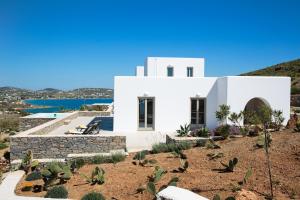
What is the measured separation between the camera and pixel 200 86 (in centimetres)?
1759

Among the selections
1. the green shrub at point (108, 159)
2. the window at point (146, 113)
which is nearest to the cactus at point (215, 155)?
the green shrub at point (108, 159)

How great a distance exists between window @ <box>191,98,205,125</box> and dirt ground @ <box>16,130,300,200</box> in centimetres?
671

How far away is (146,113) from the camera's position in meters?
17.2

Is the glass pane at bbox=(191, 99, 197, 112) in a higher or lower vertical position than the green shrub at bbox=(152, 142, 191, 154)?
higher

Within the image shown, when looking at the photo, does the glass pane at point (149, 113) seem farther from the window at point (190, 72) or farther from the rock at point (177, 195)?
the rock at point (177, 195)

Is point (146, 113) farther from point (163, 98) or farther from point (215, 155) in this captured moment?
point (215, 155)

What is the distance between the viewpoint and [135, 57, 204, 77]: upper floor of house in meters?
22.0

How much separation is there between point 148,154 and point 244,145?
3.80 meters

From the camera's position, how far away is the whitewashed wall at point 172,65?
21955 mm

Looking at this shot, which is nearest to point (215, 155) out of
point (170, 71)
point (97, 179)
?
point (97, 179)

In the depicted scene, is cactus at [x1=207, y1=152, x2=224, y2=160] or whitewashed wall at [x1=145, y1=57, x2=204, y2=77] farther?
whitewashed wall at [x1=145, y1=57, x2=204, y2=77]

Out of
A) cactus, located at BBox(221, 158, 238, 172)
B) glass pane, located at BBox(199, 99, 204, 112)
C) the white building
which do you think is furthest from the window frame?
cactus, located at BBox(221, 158, 238, 172)

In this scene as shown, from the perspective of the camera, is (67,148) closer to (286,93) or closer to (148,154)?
(148,154)

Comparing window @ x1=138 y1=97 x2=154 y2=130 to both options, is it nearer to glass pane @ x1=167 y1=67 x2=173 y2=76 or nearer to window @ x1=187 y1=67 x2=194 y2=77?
glass pane @ x1=167 y1=67 x2=173 y2=76
